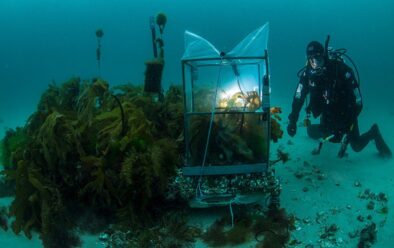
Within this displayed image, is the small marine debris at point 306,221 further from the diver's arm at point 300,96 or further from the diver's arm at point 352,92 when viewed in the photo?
the diver's arm at point 352,92

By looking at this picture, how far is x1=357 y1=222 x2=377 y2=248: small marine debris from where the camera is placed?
4.66m

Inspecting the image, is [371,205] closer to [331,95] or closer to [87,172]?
[331,95]

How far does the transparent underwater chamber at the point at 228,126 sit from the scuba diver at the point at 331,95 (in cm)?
229

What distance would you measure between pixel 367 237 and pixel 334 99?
3.62 m

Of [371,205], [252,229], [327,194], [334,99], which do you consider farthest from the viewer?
[334,99]

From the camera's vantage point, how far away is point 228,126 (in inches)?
213

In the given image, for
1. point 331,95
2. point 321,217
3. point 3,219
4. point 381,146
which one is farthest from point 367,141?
point 3,219

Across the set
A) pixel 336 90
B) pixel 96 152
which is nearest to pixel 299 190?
pixel 336 90

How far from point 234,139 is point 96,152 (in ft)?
6.87

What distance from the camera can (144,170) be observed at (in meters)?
4.95

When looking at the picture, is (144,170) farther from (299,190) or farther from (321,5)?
(321,5)

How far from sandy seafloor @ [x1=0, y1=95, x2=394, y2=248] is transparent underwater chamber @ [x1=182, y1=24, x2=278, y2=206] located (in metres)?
0.60

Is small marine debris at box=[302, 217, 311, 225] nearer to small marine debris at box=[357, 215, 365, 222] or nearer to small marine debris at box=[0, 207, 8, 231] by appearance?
small marine debris at box=[357, 215, 365, 222]

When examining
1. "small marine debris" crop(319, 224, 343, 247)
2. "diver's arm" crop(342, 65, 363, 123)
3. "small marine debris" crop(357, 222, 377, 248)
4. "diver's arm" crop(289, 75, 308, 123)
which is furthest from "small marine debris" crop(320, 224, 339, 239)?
"diver's arm" crop(342, 65, 363, 123)
